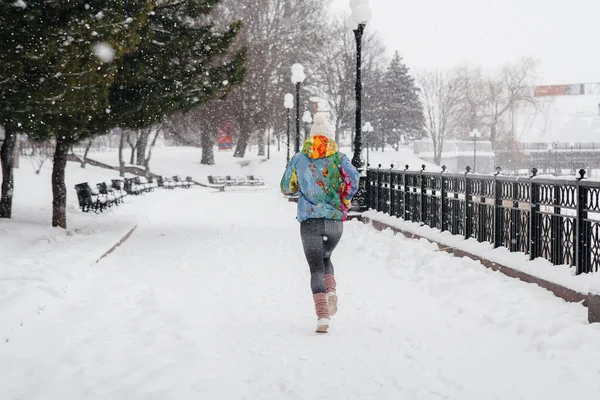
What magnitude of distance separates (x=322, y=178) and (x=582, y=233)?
2754 millimetres

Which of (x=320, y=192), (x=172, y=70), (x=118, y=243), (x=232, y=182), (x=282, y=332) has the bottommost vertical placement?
(x=282, y=332)

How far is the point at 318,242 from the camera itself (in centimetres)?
655

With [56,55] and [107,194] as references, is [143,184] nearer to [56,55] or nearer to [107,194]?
[107,194]

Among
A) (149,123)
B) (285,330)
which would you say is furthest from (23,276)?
(149,123)

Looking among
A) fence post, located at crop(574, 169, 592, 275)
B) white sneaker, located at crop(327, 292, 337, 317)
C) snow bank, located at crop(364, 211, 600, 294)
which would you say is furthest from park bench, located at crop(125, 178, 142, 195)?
fence post, located at crop(574, 169, 592, 275)

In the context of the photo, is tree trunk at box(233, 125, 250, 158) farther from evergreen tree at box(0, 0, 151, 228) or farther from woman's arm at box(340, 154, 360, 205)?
woman's arm at box(340, 154, 360, 205)

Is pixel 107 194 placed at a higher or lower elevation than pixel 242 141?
lower

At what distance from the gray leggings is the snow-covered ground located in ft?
1.67

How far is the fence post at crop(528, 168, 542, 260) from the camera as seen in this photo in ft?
26.8

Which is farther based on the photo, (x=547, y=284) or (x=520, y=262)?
(x=520, y=262)

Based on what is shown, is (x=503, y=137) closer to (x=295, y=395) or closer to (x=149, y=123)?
(x=149, y=123)

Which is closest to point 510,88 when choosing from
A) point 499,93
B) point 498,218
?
point 499,93

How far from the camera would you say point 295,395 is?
15.4 ft

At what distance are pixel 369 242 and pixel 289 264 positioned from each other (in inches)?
90.0
